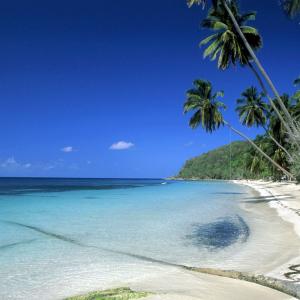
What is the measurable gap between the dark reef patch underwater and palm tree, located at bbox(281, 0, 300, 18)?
6877mm

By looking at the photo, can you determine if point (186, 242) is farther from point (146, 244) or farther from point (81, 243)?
point (81, 243)

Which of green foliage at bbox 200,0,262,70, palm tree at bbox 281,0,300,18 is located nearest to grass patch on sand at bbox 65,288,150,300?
palm tree at bbox 281,0,300,18

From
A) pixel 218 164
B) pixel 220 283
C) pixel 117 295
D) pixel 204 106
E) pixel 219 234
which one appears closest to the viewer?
pixel 117 295

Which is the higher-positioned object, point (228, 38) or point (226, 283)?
point (228, 38)

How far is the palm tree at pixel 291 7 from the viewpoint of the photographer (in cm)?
1013

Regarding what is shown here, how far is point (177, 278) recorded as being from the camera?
651 cm

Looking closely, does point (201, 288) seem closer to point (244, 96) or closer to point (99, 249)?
point (99, 249)

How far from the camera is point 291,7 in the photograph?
1034cm

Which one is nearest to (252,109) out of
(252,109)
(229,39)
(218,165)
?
(252,109)

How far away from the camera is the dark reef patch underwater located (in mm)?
10297

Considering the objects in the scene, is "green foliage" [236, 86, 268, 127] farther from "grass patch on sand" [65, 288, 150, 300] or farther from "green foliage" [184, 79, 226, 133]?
"grass patch on sand" [65, 288, 150, 300]

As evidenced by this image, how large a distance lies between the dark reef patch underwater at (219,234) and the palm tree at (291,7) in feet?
22.6

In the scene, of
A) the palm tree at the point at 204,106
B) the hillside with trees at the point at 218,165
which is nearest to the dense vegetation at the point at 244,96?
the palm tree at the point at 204,106

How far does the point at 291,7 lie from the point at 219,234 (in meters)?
7.39
